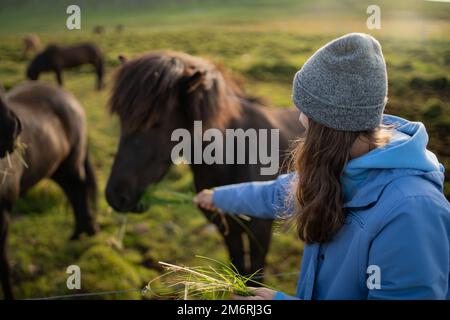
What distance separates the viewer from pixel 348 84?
4.05ft

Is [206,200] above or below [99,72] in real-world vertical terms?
below

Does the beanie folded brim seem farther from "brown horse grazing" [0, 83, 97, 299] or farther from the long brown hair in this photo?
"brown horse grazing" [0, 83, 97, 299]

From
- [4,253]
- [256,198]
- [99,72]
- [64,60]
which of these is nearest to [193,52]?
[99,72]

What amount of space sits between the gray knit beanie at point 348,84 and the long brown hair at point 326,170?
0.16 feet

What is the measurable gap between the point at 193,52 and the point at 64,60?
11.6 ft

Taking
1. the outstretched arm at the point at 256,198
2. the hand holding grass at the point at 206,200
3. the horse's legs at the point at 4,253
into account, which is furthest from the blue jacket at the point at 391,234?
the horse's legs at the point at 4,253

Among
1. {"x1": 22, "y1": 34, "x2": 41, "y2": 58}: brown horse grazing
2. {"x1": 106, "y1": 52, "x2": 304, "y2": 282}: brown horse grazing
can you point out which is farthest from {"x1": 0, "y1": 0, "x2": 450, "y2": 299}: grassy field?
{"x1": 106, "y1": 52, "x2": 304, "y2": 282}: brown horse grazing

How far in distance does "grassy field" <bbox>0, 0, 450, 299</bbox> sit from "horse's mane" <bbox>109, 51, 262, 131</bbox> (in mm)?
282

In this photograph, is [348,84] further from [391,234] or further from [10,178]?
[10,178]

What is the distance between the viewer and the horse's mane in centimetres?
254

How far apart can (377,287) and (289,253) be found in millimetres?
3103

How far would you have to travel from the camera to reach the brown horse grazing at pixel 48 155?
339 cm

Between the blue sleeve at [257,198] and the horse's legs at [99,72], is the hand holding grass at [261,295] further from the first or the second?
the horse's legs at [99,72]

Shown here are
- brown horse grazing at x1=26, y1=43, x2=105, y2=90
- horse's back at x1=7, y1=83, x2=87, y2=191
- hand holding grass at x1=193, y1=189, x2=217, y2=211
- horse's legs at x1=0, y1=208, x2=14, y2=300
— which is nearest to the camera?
hand holding grass at x1=193, y1=189, x2=217, y2=211
